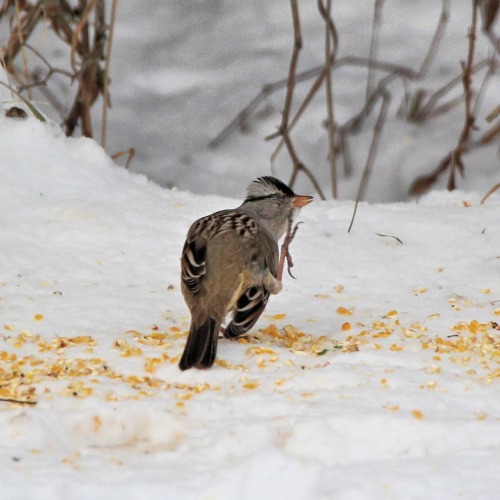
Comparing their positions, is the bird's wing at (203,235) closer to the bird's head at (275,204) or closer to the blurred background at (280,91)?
the bird's head at (275,204)

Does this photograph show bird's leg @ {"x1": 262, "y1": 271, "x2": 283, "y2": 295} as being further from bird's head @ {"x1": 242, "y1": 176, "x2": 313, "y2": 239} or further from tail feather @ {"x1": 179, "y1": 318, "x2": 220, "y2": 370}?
bird's head @ {"x1": 242, "y1": 176, "x2": 313, "y2": 239}

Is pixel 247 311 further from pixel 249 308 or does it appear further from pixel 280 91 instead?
pixel 280 91

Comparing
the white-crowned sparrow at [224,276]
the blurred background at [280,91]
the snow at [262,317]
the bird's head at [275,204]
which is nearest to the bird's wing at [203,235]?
the white-crowned sparrow at [224,276]

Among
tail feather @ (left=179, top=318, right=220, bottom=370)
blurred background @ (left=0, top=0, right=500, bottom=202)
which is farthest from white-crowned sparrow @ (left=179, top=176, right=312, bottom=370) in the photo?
blurred background @ (left=0, top=0, right=500, bottom=202)

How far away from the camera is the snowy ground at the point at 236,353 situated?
9.18 ft

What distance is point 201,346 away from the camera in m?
3.72

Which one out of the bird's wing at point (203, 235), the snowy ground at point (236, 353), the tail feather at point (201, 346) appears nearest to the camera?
the snowy ground at point (236, 353)

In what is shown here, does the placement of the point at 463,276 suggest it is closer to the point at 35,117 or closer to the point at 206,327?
the point at 206,327

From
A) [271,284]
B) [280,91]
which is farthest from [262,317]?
[280,91]

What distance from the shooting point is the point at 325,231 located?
17.4 ft

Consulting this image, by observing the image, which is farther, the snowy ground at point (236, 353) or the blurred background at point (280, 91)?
the blurred background at point (280, 91)

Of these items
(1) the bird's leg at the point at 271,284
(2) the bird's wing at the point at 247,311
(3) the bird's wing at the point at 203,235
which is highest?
(3) the bird's wing at the point at 203,235

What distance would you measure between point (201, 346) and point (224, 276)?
0.41m

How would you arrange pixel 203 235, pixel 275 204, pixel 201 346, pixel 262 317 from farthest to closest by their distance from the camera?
pixel 275 204, pixel 262 317, pixel 203 235, pixel 201 346
